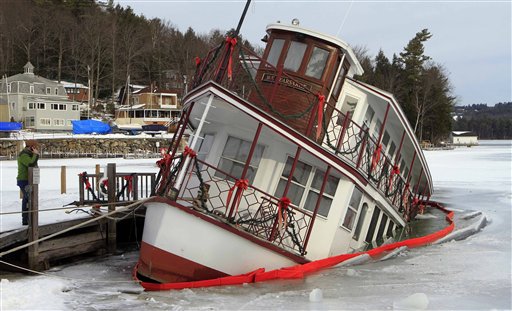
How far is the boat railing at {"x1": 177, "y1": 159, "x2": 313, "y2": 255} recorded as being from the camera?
11.2 m

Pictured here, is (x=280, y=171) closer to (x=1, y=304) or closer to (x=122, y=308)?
(x=122, y=308)

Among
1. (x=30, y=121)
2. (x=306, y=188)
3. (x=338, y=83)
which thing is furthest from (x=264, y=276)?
(x=30, y=121)

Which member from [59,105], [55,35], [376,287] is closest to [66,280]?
[376,287]

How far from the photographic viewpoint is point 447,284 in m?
11.2

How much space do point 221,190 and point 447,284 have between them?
5417 mm

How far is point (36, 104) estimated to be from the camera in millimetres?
70688

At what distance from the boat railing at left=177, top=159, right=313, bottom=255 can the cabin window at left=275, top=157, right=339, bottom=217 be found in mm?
333

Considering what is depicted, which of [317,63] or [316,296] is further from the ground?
[317,63]

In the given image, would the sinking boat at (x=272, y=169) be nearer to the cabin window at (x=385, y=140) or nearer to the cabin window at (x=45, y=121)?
the cabin window at (x=385, y=140)

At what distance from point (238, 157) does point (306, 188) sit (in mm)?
1786

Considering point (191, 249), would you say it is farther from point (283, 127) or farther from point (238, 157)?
point (283, 127)

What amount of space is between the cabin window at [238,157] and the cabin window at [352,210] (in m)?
2.52

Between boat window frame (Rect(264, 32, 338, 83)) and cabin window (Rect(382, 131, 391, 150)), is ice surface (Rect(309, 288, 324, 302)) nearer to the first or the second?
boat window frame (Rect(264, 32, 338, 83))

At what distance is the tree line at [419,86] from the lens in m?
86.4
